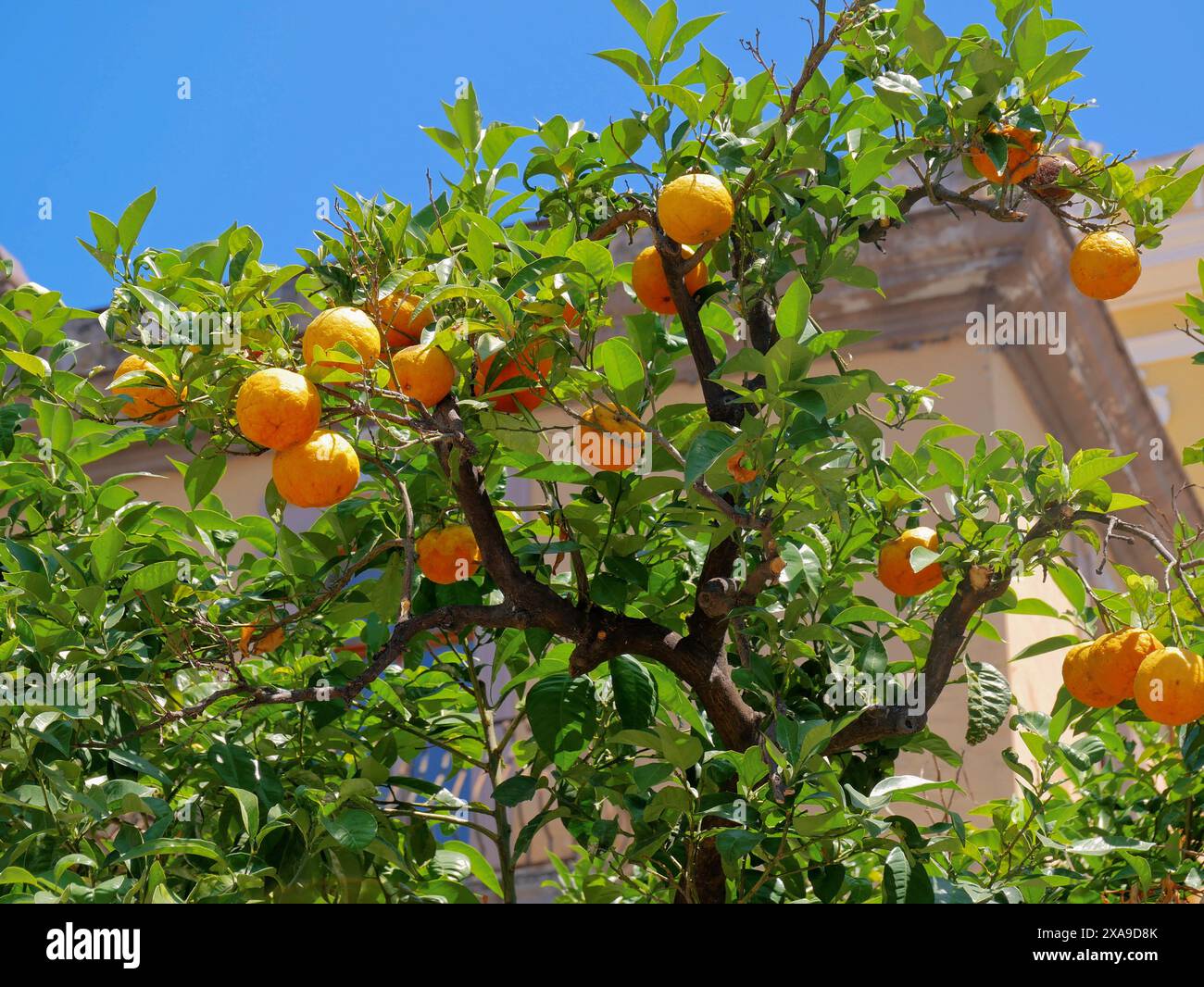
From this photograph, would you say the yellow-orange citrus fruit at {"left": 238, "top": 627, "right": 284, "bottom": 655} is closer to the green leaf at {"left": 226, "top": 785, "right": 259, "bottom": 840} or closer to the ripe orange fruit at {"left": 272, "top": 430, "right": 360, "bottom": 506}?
the green leaf at {"left": 226, "top": 785, "right": 259, "bottom": 840}

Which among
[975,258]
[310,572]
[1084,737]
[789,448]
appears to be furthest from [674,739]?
[975,258]

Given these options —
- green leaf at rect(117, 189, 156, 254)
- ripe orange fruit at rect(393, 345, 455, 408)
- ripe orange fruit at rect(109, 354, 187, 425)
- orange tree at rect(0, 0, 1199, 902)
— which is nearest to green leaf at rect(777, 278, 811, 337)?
orange tree at rect(0, 0, 1199, 902)

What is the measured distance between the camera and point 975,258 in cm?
433

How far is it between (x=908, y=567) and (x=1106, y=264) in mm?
538

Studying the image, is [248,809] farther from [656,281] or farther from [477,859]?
[656,281]

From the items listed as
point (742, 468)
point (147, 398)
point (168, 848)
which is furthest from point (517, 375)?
point (168, 848)

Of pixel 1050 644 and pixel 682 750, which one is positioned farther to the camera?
pixel 1050 644

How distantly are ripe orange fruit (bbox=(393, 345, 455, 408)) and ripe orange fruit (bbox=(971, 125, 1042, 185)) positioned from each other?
85 cm

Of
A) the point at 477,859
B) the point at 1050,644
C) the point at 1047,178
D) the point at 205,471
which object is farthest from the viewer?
the point at 477,859

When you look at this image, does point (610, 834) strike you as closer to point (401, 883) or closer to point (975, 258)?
point (401, 883)

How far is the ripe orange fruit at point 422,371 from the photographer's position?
1.76m

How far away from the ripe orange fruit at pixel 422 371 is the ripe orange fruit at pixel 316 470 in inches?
4.5

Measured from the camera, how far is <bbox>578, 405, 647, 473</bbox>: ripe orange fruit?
1.86 m

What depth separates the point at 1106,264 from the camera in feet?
6.78
